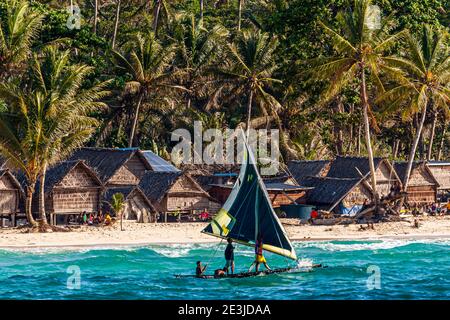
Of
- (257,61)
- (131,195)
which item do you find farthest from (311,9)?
(131,195)

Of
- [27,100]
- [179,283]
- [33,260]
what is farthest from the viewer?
[27,100]

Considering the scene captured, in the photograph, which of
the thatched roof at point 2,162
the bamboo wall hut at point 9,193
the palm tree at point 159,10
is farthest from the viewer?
the palm tree at point 159,10

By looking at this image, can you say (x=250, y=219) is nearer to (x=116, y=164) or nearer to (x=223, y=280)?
(x=223, y=280)

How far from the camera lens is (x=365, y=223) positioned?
189ft

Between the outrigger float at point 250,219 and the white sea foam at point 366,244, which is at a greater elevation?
the outrigger float at point 250,219

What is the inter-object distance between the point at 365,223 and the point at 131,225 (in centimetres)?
1249

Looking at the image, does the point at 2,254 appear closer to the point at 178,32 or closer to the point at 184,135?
the point at 184,135

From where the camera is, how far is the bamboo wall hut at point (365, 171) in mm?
62094

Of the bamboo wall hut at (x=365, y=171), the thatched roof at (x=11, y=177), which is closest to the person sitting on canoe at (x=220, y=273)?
the thatched roof at (x=11, y=177)

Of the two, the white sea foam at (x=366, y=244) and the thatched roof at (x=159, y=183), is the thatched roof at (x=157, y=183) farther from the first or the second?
the white sea foam at (x=366, y=244)

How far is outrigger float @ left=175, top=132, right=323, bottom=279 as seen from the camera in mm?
40688

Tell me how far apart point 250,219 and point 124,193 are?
1604cm

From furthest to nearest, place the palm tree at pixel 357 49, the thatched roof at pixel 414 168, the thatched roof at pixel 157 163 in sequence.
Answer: the thatched roof at pixel 414 168 → the thatched roof at pixel 157 163 → the palm tree at pixel 357 49

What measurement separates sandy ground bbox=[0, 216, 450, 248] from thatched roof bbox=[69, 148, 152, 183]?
3.99 m
